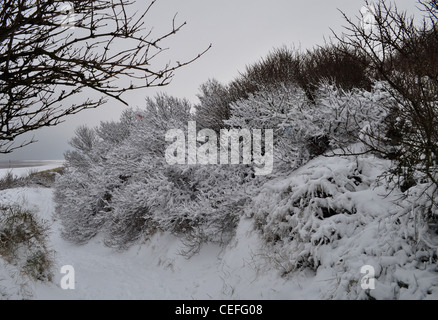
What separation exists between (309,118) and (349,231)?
3337mm

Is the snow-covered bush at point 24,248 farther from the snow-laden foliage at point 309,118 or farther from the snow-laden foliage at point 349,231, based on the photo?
the snow-laden foliage at point 309,118

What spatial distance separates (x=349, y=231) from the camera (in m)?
4.26

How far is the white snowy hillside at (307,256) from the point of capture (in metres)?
3.36

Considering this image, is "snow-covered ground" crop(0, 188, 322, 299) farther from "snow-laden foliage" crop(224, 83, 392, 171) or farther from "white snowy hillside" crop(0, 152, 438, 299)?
"snow-laden foliage" crop(224, 83, 392, 171)

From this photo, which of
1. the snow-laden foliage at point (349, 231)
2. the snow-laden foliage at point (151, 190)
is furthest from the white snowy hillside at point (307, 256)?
the snow-laden foliage at point (151, 190)

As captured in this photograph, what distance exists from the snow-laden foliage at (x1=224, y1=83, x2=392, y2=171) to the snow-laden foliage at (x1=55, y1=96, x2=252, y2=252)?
1.46 meters

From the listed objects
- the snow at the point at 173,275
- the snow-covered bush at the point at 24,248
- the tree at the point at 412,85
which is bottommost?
the snow at the point at 173,275

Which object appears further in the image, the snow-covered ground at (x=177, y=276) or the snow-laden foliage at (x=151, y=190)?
the snow-laden foliage at (x=151, y=190)

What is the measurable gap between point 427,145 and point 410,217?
114cm

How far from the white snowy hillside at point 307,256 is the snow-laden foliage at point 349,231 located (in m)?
0.01

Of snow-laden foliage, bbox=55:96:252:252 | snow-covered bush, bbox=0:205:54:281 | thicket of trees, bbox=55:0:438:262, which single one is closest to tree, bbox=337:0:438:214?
thicket of trees, bbox=55:0:438:262
